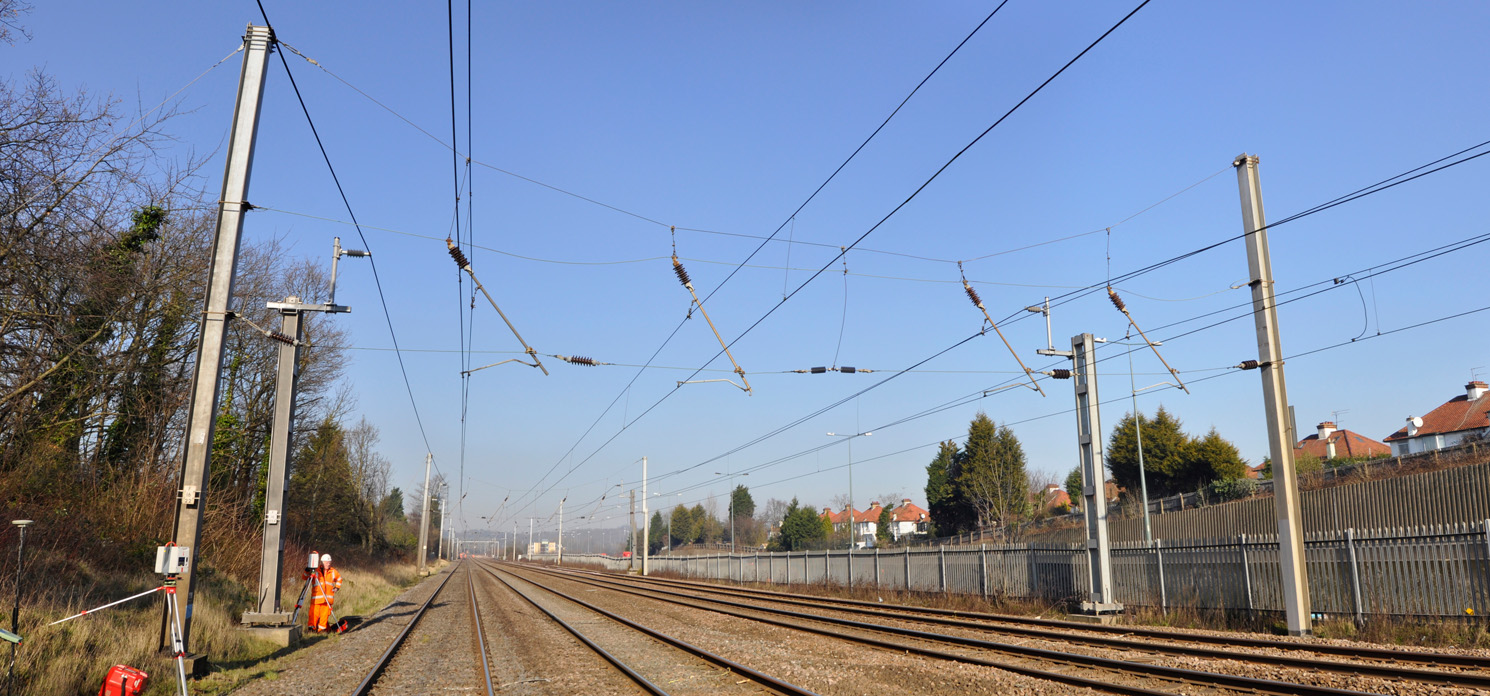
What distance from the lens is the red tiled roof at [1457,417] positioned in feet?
169

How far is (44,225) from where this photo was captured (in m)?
14.0

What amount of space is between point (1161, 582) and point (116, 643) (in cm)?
2022

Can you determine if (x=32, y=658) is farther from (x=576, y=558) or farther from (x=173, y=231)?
(x=576, y=558)

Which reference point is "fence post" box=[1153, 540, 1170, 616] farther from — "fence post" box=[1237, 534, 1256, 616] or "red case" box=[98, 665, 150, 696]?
"red case" box=[98, 665, 150, 696]

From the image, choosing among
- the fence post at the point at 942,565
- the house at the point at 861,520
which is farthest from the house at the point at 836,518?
the fence post at the point at 942,565

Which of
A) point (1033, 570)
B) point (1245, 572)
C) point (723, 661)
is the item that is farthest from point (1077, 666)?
point (1033, 570)

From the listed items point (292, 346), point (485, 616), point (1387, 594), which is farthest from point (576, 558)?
point (1387, 594)

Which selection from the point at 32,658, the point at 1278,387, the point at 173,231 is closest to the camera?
the point at 32,658

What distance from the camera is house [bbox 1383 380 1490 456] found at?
51.6 meters

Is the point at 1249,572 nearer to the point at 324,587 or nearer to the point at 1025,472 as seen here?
the point at 324,587

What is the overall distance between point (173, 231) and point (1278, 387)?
27282mm

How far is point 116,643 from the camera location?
11.7m

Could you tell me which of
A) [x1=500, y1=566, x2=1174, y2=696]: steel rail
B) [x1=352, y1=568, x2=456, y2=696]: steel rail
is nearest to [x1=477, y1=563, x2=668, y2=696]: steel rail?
[x1=352, y1=568, x2=456, y2=696]: steel rail

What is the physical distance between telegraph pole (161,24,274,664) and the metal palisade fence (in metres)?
19.2
